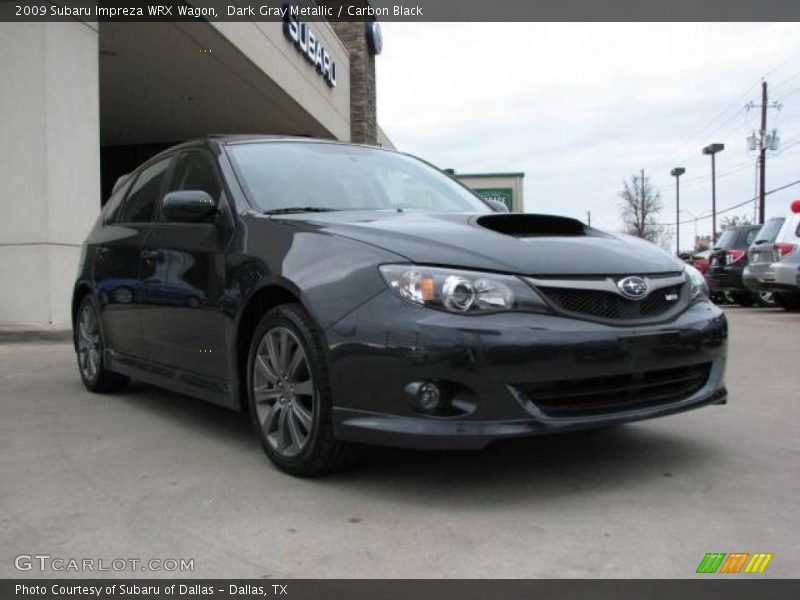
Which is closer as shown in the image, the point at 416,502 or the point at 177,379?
the point at 416,502

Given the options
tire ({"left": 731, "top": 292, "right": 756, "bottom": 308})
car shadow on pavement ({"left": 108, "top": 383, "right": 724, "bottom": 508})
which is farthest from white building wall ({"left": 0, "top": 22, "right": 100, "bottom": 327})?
tire ({"left": 731, "top": 292, "right": 756, "bottom": 308})

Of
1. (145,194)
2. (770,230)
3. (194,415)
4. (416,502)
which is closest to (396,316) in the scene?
(416,502)

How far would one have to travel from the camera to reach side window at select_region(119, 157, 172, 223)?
4855mm

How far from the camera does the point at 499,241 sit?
3.27 meters

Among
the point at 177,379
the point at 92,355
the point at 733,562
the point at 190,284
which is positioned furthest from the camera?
the point at 92,355

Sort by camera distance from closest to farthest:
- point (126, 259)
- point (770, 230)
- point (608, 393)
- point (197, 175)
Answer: point (608, 393) → point (197, 175) → point (126, 259) → point (770, 230)

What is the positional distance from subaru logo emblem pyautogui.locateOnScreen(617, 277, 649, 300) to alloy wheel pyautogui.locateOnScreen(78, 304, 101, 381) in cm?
371

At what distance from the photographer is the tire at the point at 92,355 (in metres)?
5.35

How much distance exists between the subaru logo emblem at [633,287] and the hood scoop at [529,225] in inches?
18.1

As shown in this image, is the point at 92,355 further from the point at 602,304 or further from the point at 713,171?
the point at 713,171

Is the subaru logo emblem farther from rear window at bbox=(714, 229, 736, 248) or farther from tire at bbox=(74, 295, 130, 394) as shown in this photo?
rear window at bbox=(714, 229, 736, 248)

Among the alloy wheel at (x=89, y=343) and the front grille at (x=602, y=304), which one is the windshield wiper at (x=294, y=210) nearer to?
the front grille at (x=602, y=304)

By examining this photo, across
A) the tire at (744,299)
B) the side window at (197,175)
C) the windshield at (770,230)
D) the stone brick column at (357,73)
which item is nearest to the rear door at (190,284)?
the side window at (197,175)

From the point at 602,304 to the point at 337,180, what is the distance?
70.9 inches
